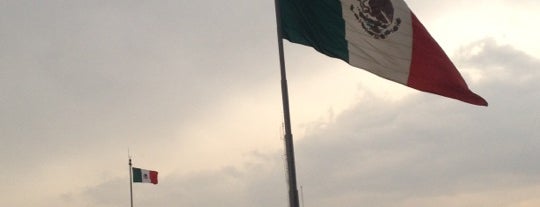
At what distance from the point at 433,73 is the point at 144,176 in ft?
141

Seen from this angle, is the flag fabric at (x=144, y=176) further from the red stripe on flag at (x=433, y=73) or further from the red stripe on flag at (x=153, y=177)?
the red stripe on flag at (x=433, y=73)

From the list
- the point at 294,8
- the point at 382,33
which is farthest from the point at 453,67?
the point at 294,8

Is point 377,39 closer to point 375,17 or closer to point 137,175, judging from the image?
point 375,17

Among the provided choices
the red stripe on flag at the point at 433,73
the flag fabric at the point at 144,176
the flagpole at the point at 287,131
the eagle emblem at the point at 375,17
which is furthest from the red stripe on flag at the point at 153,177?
the flagpole at the point at 287,131

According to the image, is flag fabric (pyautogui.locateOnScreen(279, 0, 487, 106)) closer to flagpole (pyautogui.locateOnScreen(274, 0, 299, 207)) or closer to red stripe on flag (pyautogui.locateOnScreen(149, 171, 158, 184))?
flagpole (pyautogui.locateOnScreen(274, 0, 299, 207))

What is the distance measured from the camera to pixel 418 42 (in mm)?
16266

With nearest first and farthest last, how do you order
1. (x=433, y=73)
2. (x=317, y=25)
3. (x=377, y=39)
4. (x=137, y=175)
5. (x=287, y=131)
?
(x=287, y=131)
(x=317, y=25)
(x=377, y=39)
(x=433, y=73)
(x=137, y=175)

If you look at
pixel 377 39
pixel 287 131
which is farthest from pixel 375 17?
pixel 287 131

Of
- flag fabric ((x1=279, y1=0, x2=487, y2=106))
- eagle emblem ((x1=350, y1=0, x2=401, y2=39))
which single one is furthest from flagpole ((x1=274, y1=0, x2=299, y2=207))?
eagle emblem ((x1=350, y1=0, x2=401, y2=39))

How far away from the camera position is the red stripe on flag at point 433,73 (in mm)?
15945

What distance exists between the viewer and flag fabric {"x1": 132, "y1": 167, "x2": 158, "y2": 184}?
55.9 m

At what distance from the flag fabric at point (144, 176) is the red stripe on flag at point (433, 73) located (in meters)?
41.9

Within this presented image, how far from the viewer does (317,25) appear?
15586mm

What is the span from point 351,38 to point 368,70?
757 mm
